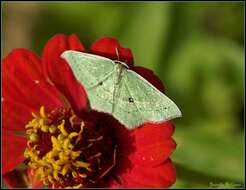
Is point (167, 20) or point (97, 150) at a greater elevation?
point (167, 20)

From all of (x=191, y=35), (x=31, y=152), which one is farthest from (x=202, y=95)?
(x=31, y=152)

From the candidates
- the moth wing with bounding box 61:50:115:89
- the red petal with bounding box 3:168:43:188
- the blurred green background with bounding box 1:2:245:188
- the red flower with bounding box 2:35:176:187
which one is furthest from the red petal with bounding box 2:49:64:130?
the blurred green background with bounding box 1:2:245:188

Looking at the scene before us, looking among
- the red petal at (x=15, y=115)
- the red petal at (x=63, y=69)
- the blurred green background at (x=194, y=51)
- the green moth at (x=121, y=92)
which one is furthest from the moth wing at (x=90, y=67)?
the blurred green background at (x=194, y=51)

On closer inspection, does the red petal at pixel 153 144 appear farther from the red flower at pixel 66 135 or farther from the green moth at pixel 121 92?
the green moth at pixel 121 92

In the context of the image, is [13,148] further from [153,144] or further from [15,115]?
[153,144]

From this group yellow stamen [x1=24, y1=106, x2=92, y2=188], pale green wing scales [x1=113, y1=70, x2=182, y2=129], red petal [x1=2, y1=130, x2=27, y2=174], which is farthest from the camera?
red petal [x1=2, y1=130, x2=27, y2=174]

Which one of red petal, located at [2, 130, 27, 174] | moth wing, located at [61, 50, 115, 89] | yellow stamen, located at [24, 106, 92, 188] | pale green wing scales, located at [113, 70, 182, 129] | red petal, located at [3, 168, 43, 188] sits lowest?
red petal, located at [3, 168, 43, 188]

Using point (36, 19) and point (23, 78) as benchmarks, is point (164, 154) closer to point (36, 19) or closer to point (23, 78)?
point (23, 78)

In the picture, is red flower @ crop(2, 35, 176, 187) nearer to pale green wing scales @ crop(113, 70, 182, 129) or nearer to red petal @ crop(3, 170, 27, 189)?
red petal @ crop(3, 170, 27, 189)
